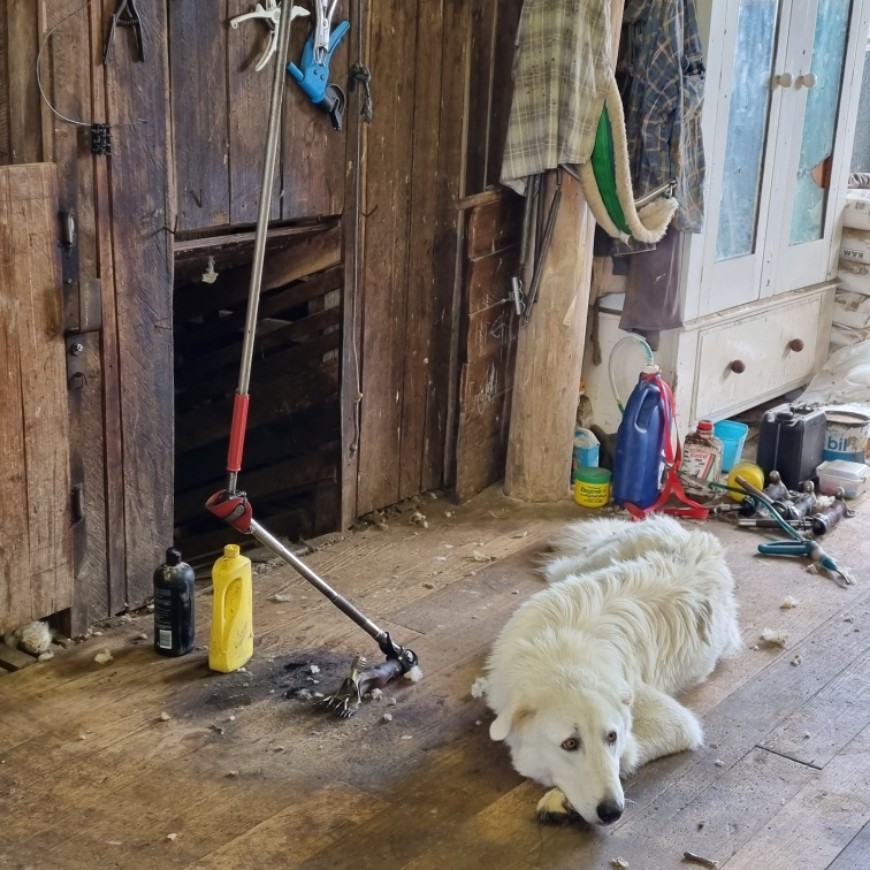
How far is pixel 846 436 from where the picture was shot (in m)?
4.40

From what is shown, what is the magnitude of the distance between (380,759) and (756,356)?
2764 millimetres

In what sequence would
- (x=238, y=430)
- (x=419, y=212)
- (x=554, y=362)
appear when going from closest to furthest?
1. (x=238, y=430)
2. (x=419, y=212)
3. (x=554, y=362)

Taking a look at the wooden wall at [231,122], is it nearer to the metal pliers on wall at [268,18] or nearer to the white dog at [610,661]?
the metal pliers on wall at [268,18]

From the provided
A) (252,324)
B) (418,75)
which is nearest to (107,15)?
(252,324)

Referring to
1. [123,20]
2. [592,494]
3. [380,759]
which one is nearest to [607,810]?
[380,759]

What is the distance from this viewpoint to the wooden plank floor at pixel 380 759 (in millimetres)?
2221

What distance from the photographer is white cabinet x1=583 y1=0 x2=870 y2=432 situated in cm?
416

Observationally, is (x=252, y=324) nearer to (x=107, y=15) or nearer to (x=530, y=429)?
(x=107, y=15)

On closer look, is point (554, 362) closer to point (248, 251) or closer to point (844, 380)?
point (248, 251)

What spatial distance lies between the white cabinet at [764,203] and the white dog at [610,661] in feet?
4.31

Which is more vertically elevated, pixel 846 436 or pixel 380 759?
pixel 846 436

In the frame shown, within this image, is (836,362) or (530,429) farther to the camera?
(836,362)

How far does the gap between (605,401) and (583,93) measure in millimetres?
1168

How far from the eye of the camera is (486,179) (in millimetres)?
3799
